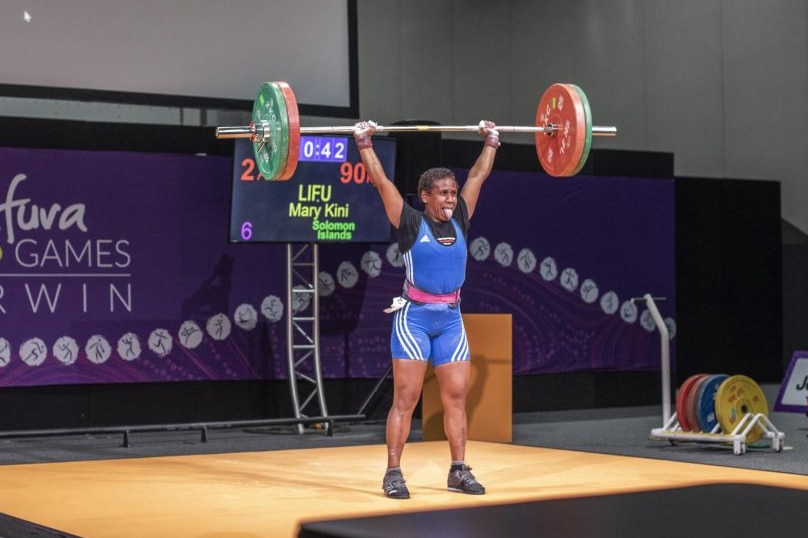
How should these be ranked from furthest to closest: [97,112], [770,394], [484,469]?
[770,394] < [97,112] < [484,469]

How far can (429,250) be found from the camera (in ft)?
18.2

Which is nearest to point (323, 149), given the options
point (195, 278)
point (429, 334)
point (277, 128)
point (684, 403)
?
point (195, 278)

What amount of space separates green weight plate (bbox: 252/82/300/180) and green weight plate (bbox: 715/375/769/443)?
3.06m

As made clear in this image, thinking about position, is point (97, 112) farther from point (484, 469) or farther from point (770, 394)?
point (770, 394)

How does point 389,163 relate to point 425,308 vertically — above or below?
above

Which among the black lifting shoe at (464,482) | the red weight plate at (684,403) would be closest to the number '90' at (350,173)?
the red weight plate at (684,403)

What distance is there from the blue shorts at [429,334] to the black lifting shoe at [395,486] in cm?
51

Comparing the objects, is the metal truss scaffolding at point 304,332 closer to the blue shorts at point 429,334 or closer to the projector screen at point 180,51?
the projector screen at point 180,51

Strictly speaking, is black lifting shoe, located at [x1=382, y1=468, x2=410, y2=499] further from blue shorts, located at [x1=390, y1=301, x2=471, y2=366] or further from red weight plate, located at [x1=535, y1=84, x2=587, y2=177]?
red weight plate, located at [x1=535, y1=84, x2=587, y2=177]

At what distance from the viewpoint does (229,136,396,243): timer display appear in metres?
8.34

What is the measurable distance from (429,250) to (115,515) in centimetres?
171

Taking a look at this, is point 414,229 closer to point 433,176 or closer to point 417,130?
point 433,176

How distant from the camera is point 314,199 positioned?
8.46 metres

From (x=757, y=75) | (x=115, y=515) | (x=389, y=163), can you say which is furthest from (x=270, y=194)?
(x=757, y=75)
